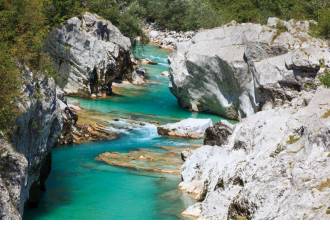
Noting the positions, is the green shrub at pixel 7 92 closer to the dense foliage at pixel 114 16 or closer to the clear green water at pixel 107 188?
the dense foliage at pixel 114 16

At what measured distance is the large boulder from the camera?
56.7m

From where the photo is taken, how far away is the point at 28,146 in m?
24.7

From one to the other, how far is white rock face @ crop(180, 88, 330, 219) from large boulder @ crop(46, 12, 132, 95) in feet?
88.4

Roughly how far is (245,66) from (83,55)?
1616 cm

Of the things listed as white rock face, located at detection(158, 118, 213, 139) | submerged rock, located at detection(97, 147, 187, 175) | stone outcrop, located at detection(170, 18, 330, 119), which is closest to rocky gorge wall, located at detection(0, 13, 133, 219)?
submerged rock, located at detection(97, 147, 187, 175)

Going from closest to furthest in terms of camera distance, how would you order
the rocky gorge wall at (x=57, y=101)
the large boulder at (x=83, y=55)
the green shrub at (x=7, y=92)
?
1. the rocky gorge wall at (x=57, y=101)
2. the green shrub at (x=7, y=92)
3. the large boulder at (x=83, y=55)

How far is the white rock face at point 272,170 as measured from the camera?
18.7 meters

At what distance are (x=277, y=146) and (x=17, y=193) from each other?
32.8 ft

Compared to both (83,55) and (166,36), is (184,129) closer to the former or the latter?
(83,55)

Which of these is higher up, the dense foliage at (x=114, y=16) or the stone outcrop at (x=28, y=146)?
the dense foliage at (x=114, y=16)

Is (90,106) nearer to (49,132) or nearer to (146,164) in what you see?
(146,164)

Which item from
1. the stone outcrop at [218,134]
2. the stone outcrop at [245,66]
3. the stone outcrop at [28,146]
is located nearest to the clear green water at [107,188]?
the stone outcrop at [28,146]

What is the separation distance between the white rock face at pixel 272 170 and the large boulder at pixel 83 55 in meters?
26.9

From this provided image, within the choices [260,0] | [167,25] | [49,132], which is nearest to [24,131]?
[49,132]
